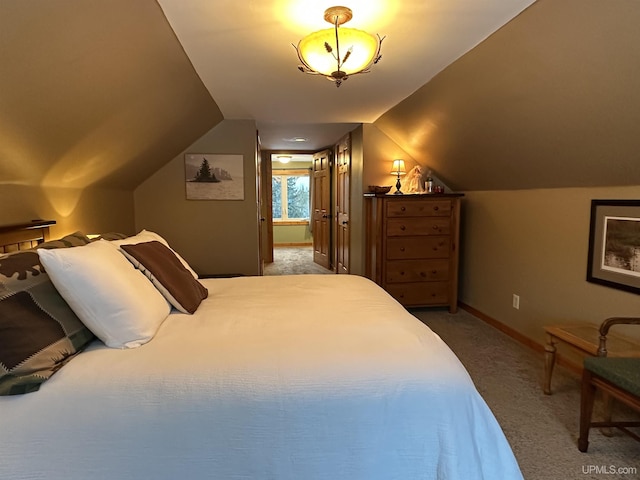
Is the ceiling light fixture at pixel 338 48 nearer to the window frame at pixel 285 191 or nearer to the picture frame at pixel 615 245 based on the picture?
the picture frame at pixel 615 245

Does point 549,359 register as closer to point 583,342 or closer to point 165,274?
point 583,342

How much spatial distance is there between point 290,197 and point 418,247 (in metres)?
6.16

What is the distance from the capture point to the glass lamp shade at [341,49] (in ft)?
5.66

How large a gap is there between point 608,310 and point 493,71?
5.57 feet

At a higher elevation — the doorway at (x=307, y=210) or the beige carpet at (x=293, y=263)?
the doorway at (x=307, y=210)

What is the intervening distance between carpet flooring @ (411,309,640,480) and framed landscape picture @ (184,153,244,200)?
2779 mm

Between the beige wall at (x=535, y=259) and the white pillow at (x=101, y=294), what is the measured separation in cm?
271

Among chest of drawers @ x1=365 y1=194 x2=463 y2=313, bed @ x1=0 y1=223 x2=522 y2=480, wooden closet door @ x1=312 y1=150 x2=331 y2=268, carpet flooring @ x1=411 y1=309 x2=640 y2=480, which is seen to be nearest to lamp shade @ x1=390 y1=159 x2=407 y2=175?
chest of drawers @ x1=365 y1=194 x2=463 y2=313

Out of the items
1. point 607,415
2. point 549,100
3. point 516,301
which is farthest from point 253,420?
point 516,301

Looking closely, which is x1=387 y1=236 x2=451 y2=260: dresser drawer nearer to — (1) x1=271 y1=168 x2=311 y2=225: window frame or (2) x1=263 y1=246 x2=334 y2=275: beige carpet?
(2) x1=263 y1=246 x2=334 y2=275: beige carpet

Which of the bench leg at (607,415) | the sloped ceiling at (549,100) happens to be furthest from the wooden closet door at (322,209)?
the bench leg at (607,415)

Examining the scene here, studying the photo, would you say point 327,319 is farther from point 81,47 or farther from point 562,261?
point 562,261

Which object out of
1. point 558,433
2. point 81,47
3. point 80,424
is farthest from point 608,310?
point 81,47

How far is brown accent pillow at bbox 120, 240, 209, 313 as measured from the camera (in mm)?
1697
